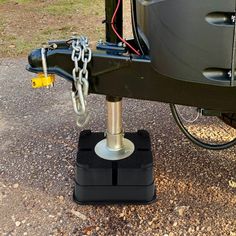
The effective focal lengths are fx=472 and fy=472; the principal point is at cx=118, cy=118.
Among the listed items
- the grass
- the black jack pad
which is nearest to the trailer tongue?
the black jack pad

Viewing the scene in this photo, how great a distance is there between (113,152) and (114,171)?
0.13 meters

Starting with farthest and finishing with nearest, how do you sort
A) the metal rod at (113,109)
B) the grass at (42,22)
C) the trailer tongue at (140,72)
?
1. the grass at (42,22)
2. the metal rod at (113,109)
3. the trailer tongue at (140,72)

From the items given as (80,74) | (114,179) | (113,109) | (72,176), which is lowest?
(72,176)

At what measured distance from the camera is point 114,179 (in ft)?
7.91

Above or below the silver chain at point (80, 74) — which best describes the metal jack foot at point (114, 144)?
below

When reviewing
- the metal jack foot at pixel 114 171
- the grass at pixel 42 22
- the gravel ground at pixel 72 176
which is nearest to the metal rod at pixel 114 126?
the metal jack foot at pixel 114 171

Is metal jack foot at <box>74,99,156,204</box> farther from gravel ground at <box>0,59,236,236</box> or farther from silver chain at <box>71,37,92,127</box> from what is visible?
silver chain at <box>71,37,92,127</box>

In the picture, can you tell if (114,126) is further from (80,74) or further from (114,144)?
(80,74)

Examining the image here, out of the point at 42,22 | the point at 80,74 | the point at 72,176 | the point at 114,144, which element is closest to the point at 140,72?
the point at 80,74

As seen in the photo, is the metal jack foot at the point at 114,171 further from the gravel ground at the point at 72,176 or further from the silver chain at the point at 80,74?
the silver chain at the point at 80,74

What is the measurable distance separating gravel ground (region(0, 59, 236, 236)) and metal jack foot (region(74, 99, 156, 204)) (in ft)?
0.19

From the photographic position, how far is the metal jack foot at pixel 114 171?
238 centimetres

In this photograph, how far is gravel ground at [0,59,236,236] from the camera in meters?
2.34

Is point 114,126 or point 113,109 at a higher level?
point 113,109
